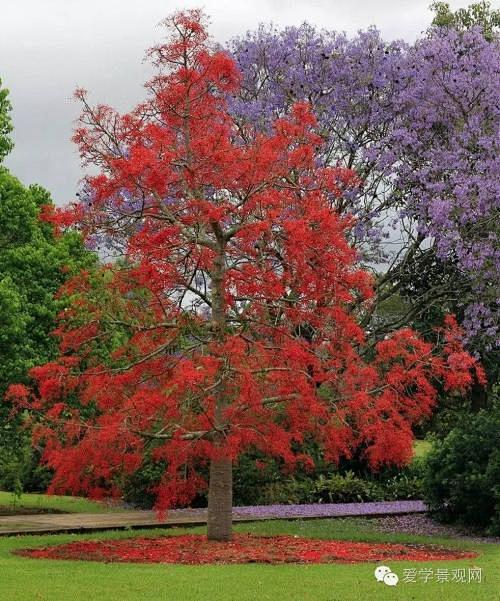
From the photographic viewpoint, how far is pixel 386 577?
11945mm

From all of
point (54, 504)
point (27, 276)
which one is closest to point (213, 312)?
point (27, 276)

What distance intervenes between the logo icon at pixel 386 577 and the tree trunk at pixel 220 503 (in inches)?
183

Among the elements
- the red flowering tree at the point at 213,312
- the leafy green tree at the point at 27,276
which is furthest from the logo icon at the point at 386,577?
the leafy green tree at the point at 27,276

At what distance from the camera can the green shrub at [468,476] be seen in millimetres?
18828

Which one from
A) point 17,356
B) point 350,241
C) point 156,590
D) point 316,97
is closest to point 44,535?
point 17,356

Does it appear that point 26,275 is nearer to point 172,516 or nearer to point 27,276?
point 27,276

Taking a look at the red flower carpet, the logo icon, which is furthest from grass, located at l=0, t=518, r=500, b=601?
the red flower carpet

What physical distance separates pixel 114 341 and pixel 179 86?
7826 millimetres

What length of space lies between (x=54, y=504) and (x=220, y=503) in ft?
33.4

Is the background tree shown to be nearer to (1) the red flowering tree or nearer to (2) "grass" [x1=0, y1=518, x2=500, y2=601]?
(1) the red flowering tree

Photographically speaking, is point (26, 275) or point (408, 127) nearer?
point (26, 275)

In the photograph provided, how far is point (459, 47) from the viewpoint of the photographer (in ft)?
87.4

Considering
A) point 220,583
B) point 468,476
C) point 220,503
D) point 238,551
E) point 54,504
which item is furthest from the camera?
point 54,504

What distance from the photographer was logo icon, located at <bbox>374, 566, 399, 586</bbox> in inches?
462
